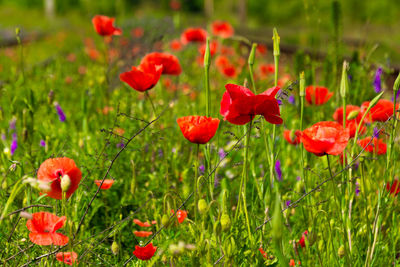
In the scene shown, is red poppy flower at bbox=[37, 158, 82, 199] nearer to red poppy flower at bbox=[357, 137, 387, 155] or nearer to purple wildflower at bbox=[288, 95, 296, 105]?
red poppy flower at bbox=[357, 137, 387, 155]

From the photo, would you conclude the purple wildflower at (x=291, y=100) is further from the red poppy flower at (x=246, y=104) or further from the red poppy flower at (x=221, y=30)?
the red poppy flower at (x=246, y=104)

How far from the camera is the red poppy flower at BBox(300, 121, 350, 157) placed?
3.68 feet

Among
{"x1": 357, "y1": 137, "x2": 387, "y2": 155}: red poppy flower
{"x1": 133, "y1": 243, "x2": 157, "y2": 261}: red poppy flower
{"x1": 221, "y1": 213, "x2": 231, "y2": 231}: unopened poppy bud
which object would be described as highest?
{"x1": 357, "y1": 137, "x2": 387, "y2": 155}: red poppy flower

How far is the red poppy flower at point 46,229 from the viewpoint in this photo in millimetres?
1046

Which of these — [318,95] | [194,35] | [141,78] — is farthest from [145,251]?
[194,35]

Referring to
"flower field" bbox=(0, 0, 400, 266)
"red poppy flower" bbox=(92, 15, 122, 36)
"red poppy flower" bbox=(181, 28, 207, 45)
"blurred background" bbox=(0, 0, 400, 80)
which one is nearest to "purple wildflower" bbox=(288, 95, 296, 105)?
"flower field" bbox=(0, 0, 400, 266)

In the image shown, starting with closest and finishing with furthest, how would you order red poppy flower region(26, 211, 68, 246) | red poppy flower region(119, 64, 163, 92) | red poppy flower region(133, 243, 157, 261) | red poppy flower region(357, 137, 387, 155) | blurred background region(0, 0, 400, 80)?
red poppy flower region(26, 211, 68, 246) → red poppy flower region(133, 243, 157, 261) → red poppy flower region(119, 64, 163, 92) → red poppy flower region(357, 137, 387, 155) → blurred background region(0, 0, 400, 80)

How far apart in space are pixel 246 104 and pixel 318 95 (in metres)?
0.97

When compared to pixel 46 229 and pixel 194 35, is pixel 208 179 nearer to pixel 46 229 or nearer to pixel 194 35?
pixel 46 229

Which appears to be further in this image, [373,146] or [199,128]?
[373,146]

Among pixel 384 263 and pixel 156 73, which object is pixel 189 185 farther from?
pixel 384 263

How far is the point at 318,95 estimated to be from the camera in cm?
199

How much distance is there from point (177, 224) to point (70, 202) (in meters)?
0.39

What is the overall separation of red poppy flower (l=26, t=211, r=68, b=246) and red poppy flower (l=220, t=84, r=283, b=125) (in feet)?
1.55
